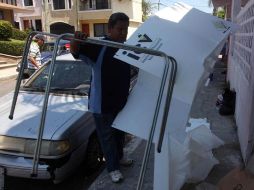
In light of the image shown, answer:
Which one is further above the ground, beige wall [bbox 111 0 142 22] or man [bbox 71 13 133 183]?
man [bbox 71 13 133 183]

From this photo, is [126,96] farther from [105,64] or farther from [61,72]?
[61,72]

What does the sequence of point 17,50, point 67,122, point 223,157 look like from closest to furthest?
1. point 67,122
2. point 223,157
3. point 17,50

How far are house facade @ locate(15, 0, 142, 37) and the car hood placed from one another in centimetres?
3895

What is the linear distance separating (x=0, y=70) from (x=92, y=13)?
2672 centimetres

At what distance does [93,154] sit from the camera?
486 cm

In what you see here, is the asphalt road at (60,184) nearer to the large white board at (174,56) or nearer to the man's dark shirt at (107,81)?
the man's dark shirt at (107,81)

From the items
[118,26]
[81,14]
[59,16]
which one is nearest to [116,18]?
[118,26]

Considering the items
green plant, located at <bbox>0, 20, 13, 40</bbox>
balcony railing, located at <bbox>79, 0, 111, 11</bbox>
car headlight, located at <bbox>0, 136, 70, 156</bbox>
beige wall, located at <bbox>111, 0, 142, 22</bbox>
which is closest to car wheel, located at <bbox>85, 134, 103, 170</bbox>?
car headlight, located at <bbox>0, 136, 70, 156</bbox>

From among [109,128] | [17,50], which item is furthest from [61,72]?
[17,50]

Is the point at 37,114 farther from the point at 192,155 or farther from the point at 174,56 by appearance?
the point at 174,56

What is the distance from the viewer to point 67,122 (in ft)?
14.6

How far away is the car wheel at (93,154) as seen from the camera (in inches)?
188

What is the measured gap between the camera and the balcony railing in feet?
144

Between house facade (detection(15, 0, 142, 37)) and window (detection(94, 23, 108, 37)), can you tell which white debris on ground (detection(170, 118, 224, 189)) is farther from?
window (detection(94, 23, 108, 37))
